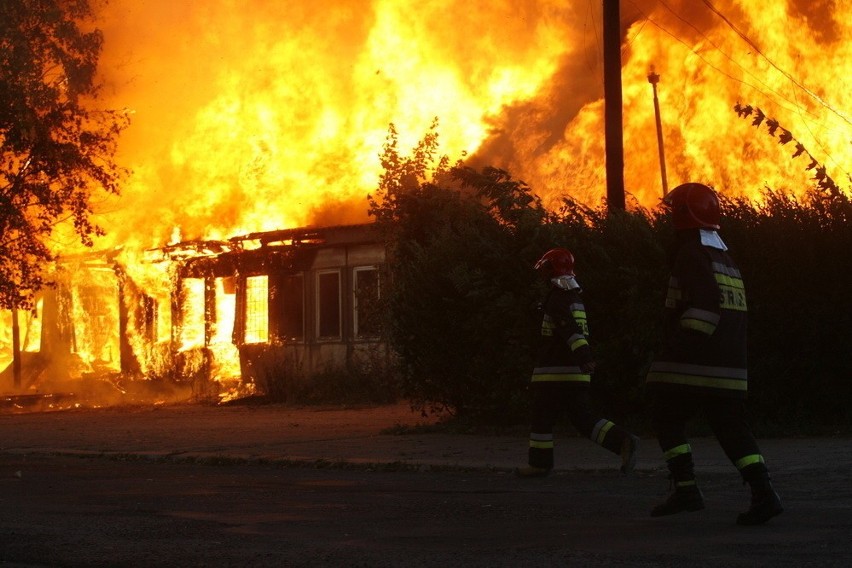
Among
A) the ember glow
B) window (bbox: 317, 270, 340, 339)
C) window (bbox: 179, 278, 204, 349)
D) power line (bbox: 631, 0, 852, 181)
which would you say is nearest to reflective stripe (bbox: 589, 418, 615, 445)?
power line (bbox: 631, 0, 852, 181)

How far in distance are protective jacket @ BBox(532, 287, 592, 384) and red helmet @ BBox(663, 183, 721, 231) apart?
2545mm

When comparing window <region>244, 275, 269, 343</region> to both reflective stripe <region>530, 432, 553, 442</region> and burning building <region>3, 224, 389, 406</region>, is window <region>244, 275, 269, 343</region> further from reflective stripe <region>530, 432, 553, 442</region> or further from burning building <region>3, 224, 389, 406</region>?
reflective stripe <region>530, 432, 553, 442</region>

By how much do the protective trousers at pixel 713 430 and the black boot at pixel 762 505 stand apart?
4cm

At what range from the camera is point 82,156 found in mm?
23812

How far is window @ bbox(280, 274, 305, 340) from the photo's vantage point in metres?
28.5

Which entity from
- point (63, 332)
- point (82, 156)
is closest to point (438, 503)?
→ point (82, 156)

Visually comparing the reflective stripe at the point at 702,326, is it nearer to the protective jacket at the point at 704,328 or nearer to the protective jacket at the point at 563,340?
the protective jacket at the point at 704,328

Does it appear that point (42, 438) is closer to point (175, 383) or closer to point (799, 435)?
point (799, 435)

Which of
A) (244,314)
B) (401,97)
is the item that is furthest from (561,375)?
(401,97)

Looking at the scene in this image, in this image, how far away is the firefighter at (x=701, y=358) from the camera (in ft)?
23.8

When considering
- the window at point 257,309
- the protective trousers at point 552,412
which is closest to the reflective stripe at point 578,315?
the protective trousers at point 552,412

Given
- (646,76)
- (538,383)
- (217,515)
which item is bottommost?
(217,515)

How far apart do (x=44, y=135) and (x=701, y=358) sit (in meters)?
Answer: 18.0

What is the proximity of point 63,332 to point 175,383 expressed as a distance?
7.82 metres
